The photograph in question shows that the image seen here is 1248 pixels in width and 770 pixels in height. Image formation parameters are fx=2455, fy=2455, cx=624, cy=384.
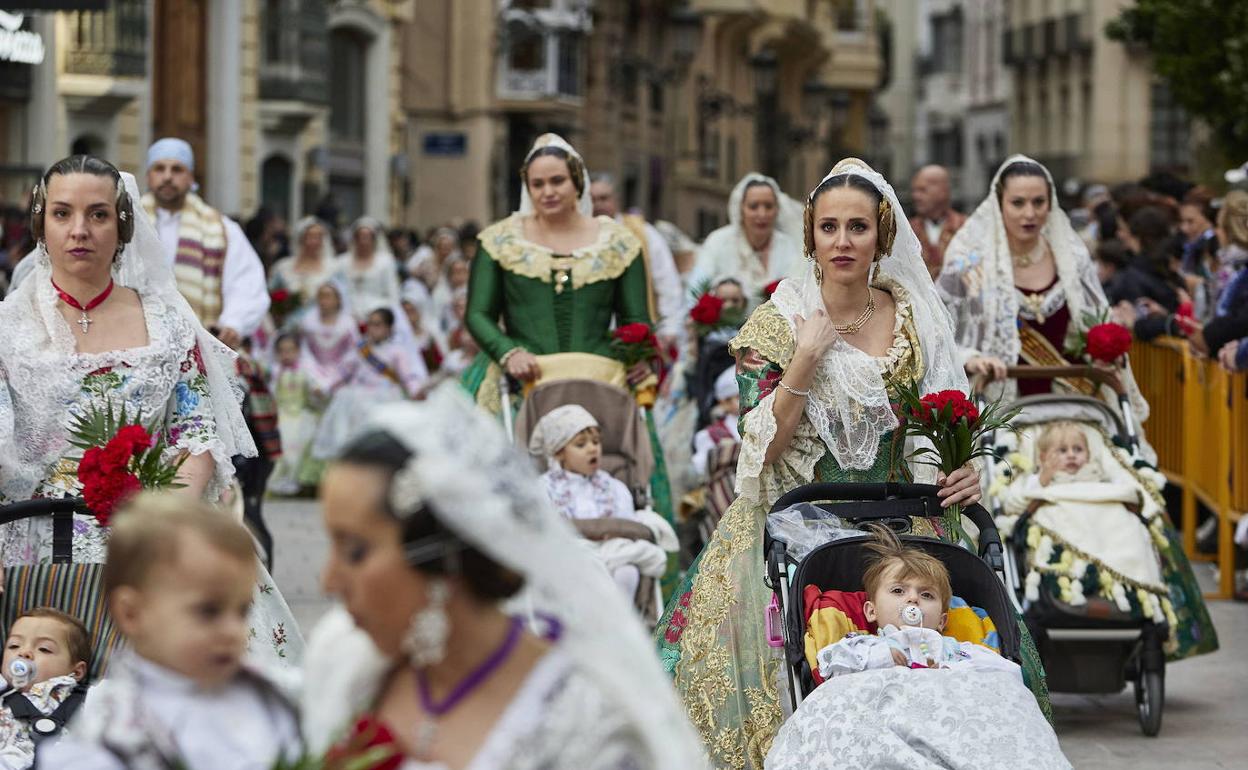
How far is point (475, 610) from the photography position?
11.6 feet

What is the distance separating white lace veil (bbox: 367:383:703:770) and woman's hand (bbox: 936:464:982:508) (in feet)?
10.4

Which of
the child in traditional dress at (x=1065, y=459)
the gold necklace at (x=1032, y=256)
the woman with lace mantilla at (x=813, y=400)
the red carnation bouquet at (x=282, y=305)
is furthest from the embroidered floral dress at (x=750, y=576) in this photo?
the red carnation bouquet at (x=282, y=305)

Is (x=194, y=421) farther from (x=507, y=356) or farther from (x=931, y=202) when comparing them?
(x=931, y=202)

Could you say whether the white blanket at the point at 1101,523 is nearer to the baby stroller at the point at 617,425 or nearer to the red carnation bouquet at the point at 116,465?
the baby stroller at the point at 617,425

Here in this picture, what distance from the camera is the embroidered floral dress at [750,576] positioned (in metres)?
6.99

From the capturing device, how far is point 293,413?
Answer: 1892cm

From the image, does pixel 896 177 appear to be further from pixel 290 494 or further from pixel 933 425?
pixel 933 425

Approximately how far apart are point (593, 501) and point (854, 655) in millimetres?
3665

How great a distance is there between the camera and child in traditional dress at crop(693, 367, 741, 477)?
12141mm

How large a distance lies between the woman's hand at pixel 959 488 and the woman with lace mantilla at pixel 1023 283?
8.30 feet

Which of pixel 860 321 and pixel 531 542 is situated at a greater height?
pixel 860 321

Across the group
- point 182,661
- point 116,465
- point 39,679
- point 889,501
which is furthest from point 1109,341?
point 182,661

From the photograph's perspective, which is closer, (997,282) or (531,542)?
(531,542)

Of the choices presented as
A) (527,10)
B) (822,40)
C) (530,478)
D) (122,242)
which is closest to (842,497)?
(122,242)
